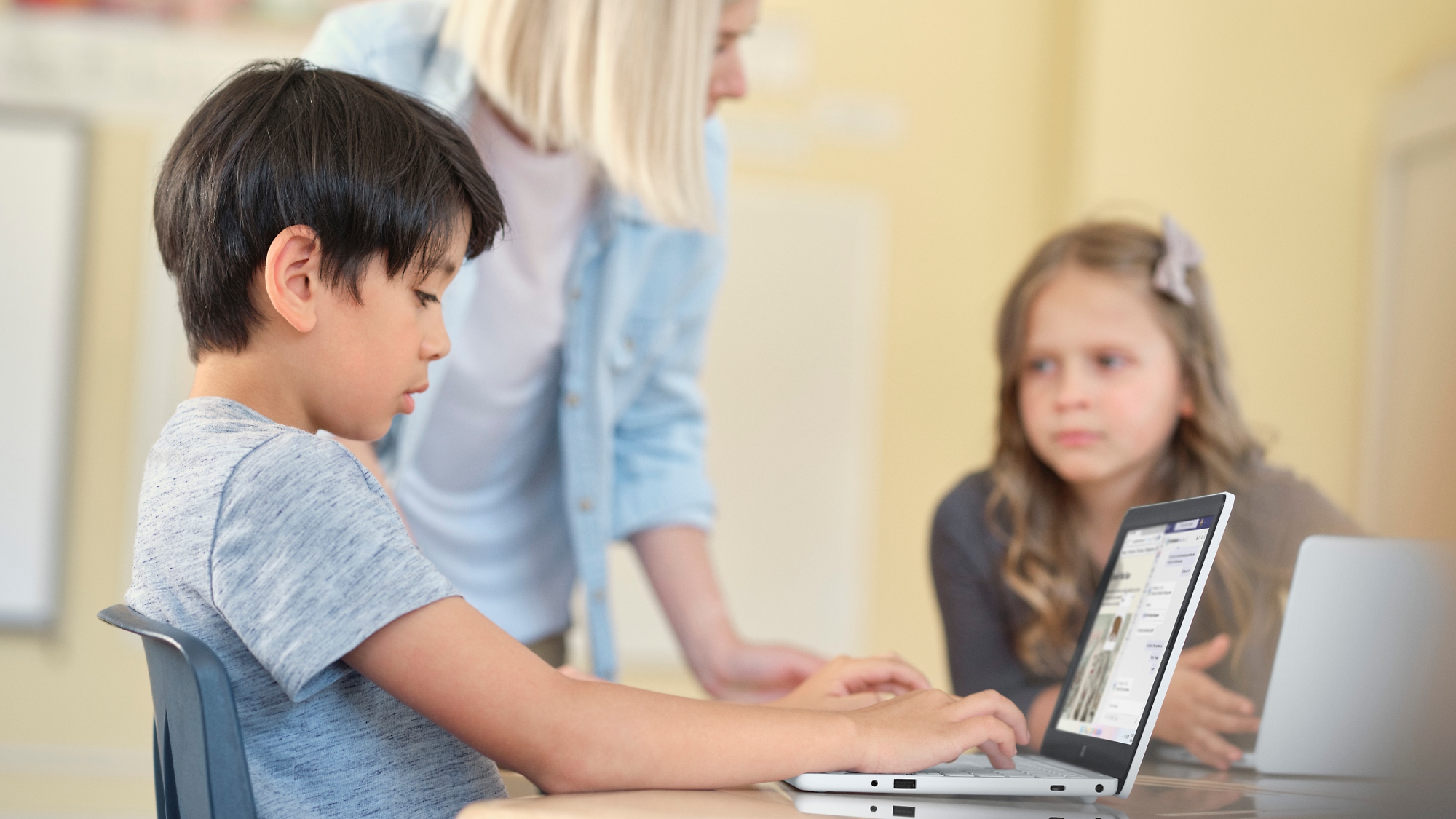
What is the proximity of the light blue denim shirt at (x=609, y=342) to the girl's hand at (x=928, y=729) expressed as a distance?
64 centimetres

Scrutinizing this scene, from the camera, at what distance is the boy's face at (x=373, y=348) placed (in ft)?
2.46

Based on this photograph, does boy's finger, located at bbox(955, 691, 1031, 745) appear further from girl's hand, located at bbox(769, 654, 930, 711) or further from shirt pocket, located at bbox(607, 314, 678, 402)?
shirt pocket, located at bbox(607, 314, 678, 402)

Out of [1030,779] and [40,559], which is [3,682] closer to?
[40,559]

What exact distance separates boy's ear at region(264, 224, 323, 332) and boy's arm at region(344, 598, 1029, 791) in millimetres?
213

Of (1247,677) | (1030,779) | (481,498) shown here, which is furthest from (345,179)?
(1247,677)

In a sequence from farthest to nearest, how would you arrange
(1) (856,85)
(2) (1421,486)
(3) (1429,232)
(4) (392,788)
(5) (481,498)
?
1. (1) (856,85)
2. (3) (1429,232)
3. (5) (481,498)
4. (4) (392,788)
5. (2) (1421,486)

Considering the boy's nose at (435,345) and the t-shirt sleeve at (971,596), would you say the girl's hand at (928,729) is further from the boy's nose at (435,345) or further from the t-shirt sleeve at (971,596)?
the t-shirt sleeve at (971,596)

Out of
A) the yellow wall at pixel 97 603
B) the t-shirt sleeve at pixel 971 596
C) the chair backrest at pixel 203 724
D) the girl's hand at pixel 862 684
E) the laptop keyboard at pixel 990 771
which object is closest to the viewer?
the chair backrest at pixel 203 724

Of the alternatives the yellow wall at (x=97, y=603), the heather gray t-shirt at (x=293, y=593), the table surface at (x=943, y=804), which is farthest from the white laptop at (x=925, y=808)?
the yellow wall at (x=97, y=603)

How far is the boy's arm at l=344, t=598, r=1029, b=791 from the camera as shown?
0.64 m

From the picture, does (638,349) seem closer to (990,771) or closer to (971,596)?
(971,596)

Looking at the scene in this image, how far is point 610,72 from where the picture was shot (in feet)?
3.76

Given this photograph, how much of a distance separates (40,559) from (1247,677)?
101 inches

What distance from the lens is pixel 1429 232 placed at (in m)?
1.84
